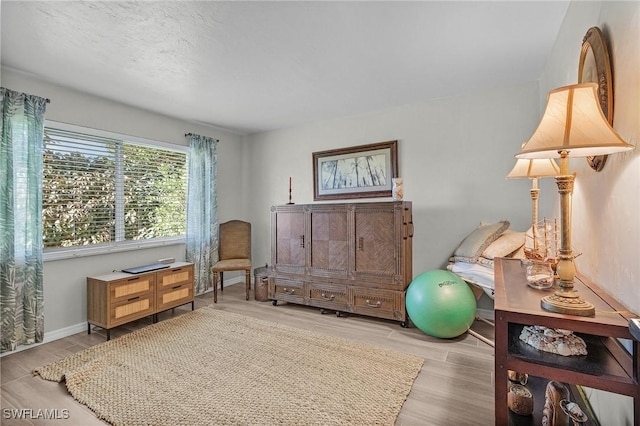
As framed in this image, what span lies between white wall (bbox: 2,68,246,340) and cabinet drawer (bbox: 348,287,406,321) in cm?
261

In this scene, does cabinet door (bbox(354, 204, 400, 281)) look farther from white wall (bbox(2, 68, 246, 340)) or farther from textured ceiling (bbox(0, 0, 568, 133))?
white wall (bbox(2, 68, 246, 340))

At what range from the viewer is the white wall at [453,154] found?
322 centimetres

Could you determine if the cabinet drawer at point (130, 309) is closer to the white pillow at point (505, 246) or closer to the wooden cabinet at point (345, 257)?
the wooden cabinet at point (345, 257)

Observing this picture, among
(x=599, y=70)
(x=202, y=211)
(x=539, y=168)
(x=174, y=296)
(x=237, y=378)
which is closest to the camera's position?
(x=599, y=70)

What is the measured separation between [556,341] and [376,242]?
219 cm

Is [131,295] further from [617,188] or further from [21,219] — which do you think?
[617,188]

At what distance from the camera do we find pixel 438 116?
3619mm

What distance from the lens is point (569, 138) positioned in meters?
1.04

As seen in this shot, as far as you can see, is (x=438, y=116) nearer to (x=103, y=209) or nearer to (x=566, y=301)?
(x=566, y=301)

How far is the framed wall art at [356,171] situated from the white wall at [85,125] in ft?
6.94

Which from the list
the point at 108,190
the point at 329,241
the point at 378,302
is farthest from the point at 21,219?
the point at 378,302

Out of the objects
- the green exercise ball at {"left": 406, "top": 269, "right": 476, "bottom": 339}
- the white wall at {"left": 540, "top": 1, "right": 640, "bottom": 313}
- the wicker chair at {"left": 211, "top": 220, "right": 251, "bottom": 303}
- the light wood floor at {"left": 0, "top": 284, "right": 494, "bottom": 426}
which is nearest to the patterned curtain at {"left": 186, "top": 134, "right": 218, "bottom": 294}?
the wicker chair at {"left": 211, "top": 220, "right": 251, "bottom": 303}

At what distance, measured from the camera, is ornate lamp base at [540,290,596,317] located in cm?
106


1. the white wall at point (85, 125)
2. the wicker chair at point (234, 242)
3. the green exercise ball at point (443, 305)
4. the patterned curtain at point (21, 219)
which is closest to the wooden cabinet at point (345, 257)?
the green exercise ball at point (443, 305)
